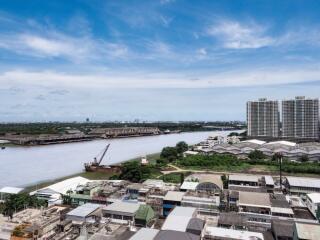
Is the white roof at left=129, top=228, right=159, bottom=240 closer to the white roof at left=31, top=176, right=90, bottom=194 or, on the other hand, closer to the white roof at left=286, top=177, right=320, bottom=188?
the white roof at left=31, top=176, right=90, bottom=194

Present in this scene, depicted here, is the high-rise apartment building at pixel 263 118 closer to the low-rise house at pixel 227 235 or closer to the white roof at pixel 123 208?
the white roof at pixel 123 208

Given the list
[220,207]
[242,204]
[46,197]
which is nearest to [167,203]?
[220,207]

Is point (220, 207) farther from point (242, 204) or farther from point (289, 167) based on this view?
point (289, 167)

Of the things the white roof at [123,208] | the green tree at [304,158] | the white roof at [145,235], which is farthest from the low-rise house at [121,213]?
the green tree at [304,158]

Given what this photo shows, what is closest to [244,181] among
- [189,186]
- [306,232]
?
[189,186]

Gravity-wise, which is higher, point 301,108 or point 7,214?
point 301,108
